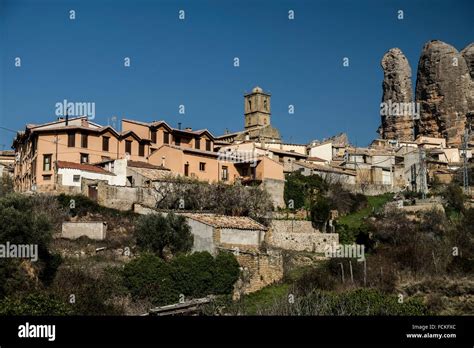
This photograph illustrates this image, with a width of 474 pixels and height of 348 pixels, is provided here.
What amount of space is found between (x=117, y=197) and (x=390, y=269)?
12.2 meters

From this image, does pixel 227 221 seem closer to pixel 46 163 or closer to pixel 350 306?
pixel 46 163

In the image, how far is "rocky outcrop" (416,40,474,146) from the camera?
66.6m

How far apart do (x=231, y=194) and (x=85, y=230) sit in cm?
746

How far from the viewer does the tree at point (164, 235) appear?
79.6 feet

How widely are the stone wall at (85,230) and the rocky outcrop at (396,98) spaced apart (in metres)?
47.8

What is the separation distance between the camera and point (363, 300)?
49.2ft

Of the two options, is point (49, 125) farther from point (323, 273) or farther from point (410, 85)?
point (410, 85)

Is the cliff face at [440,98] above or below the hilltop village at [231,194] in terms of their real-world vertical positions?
above

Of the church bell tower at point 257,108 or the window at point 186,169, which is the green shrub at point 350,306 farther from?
the church bell tower at point 257,108

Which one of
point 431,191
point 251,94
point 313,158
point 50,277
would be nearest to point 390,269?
point 50,277

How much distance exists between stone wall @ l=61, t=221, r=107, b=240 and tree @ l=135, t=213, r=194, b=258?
1.53 m

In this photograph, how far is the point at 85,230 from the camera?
25.6m

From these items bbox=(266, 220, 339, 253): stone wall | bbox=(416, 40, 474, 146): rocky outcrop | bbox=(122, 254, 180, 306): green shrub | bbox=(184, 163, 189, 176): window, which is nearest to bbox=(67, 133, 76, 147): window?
bbox=(184, 163, 189, 176): window

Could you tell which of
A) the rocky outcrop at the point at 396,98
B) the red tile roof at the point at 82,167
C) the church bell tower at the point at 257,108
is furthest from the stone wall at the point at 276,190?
the rocky outcrop at the point at 396,98
